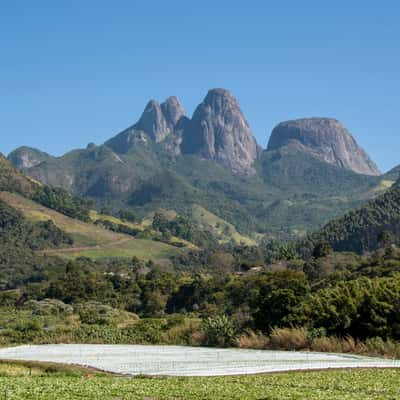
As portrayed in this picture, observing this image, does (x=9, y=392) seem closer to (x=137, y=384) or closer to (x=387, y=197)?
(x=137, y=384)

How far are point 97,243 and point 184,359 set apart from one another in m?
159

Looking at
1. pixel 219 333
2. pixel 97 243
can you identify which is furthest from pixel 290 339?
pixel 97 243

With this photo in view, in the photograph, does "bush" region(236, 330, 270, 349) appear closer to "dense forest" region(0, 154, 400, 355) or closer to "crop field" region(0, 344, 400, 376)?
"dense forest" region(0, 154, 400, 355)

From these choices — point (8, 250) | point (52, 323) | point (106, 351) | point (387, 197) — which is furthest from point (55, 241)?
point (106, 351)

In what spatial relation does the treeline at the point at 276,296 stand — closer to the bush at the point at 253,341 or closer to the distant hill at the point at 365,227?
the bush at the point at 253,341

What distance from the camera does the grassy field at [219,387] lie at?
52.4ft

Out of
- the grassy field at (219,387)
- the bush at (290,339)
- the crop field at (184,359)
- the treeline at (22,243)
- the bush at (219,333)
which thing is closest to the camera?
the grassy field at (219,387)

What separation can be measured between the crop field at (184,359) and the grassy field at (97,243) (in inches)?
5247

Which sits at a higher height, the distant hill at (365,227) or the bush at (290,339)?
the distant hill at (365,227)

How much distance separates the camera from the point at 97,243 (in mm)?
183875

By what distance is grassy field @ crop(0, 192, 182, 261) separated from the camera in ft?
561

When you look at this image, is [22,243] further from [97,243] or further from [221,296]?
[221,296]

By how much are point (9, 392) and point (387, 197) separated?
6170 inches

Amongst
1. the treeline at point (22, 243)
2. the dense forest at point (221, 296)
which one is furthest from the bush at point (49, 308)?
the treeline at point (22, 243)
